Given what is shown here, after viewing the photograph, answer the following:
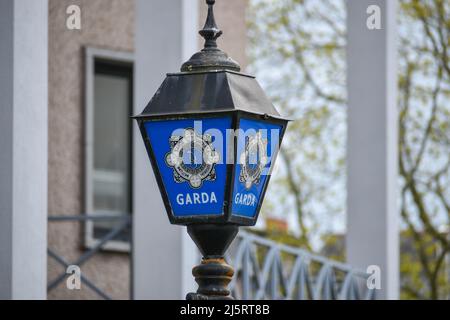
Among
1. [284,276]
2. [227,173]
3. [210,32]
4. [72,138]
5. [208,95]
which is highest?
[210,32]

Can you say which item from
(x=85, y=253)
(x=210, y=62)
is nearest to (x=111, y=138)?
(x=85, y=253)

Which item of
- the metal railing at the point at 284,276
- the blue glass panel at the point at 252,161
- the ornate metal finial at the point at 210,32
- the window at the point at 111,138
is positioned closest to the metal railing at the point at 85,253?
the metal railing at the point at 284,276

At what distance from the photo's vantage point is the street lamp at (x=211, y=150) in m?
5.34

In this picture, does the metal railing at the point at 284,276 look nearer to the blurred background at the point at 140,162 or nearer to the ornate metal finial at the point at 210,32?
the blurred background at the point at 140,162

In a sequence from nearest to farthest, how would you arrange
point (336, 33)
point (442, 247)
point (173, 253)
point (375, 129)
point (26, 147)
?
1. point (26, 147)
2. point (173, 253)
3. point (375, 129)
4. point (442, 247)
5. point (336, 33)

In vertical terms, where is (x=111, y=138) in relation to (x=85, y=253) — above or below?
above

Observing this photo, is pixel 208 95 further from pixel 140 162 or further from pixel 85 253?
pixel 85 253

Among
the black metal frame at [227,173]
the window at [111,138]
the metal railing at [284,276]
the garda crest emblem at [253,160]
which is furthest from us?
the window at [111,138]

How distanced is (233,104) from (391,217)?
5795 mm

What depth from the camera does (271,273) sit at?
9961 millimetres

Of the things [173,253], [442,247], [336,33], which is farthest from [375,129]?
[336,33]

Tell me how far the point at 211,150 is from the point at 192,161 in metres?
0.10

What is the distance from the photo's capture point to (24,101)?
680 cm

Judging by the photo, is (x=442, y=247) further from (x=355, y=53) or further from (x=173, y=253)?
(x=173, y=253)
